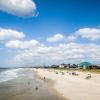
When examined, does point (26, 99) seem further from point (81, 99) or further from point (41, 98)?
point (81, 99)

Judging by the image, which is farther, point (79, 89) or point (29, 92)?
point (79, 89)

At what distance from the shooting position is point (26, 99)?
2672 centimetres

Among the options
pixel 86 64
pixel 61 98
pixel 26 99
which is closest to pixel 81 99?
pixel 61 98

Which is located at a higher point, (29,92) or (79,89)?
(79,89)

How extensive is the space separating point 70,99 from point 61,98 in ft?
6.65

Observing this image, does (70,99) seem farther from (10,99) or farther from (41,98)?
(10,99)

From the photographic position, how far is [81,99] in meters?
24.0

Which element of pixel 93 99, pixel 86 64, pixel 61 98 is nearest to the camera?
pixel 93 99

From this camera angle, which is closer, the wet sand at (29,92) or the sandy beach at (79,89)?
the sandy beach at (79,89)

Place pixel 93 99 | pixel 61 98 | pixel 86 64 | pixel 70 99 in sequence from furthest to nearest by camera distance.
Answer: pixel 86 64 → pixel 61 98 → pixel 70 99 → pixel 93 99

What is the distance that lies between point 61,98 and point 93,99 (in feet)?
16.3

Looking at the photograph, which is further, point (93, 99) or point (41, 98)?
point (41, 98)

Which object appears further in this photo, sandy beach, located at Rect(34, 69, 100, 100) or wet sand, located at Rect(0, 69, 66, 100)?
wet sand, located at Rect(0, 69, 66, 100)

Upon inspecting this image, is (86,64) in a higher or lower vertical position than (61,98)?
higher
